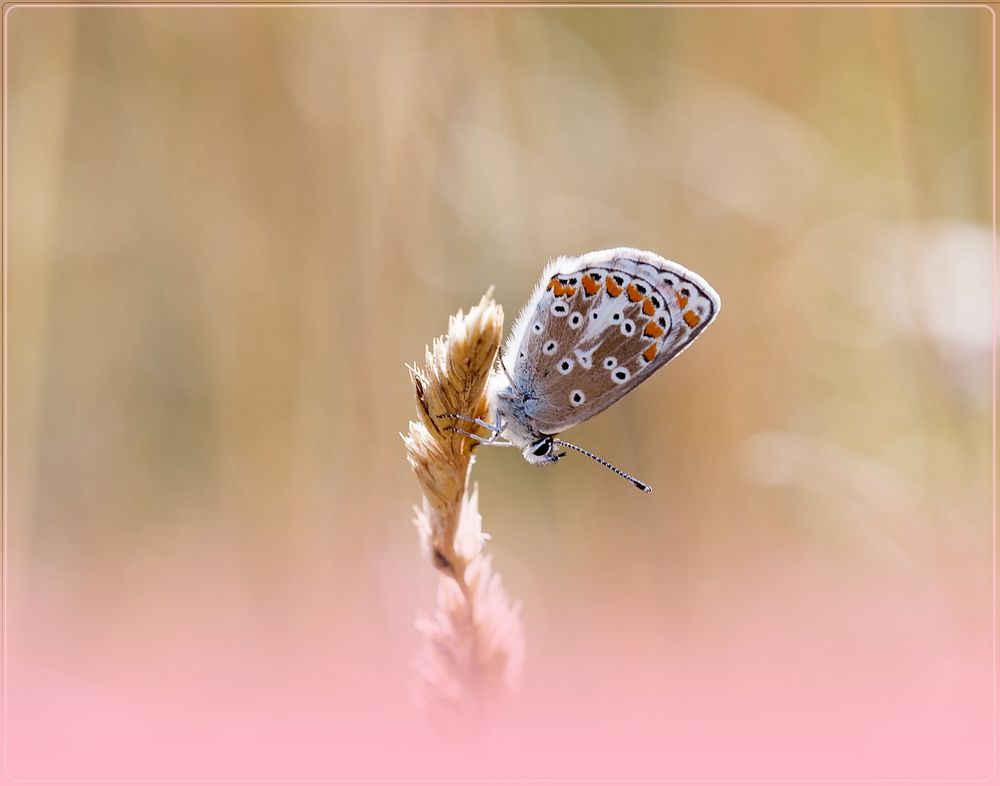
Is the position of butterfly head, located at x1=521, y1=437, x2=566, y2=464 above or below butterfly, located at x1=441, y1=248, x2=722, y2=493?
below

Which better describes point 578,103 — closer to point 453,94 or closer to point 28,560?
point 453,94

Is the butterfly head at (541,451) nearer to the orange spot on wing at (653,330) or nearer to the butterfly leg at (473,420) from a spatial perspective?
the butterfly leg at (473,420)

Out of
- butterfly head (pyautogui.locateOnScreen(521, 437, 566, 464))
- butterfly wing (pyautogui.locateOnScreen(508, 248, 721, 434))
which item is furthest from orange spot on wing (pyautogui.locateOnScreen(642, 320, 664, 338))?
butterfly head (pyautogui.locateOnScreen(521, 437, 566, 464))

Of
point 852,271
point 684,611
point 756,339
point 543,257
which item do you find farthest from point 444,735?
point 852,271

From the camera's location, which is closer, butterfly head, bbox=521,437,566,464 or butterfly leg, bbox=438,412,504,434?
butterfly leg, bbox=438,412,504,434

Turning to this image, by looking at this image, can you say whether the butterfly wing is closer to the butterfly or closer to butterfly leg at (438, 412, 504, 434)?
the butterfly

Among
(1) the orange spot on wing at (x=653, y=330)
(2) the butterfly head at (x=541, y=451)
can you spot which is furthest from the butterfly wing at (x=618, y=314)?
A: (2) the butterfly head at (x=541, y=451)

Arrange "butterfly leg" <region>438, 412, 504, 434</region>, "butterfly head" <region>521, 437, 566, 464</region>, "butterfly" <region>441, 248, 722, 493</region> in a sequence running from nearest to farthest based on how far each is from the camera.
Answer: "butterfly leg" <region>438, 412, 504, 434</region>, "butterfly" <region>441, 248, 722, 493</region>, "butterfly head" <region>521, 437, 566, 464</region>

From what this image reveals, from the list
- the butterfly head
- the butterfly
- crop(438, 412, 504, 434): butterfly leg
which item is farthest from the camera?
the butterfly head
